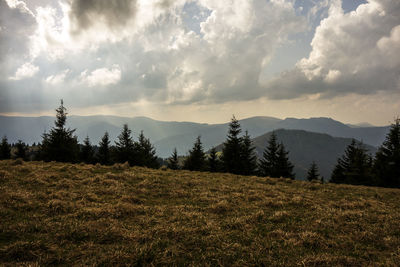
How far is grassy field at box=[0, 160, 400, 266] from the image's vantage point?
17.2 feet

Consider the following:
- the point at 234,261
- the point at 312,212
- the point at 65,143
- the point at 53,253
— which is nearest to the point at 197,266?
the point at 234,261

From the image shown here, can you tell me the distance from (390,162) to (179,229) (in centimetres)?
4133

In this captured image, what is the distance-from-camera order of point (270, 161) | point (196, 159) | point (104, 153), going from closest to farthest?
point (270, 161)
point (196, 159)
point (104, 153)

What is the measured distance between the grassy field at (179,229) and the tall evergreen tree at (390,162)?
27.6 metres

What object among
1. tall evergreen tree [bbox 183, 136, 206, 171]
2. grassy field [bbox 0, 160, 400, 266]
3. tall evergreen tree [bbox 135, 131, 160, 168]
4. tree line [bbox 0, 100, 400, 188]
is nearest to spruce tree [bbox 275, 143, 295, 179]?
tree line [bbox 0, 100, 400, 188]

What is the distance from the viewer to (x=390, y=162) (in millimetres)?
32156

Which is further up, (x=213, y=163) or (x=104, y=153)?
(x=104, y=153)

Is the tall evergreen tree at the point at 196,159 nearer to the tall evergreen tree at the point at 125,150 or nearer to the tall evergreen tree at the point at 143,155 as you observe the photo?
the tall evergreen tree at the point at 143,155

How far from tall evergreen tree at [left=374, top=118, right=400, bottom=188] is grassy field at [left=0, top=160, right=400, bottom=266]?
90.6 feet

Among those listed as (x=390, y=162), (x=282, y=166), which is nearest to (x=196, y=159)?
(x=282, y=166)

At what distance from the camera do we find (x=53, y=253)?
17.1 ft

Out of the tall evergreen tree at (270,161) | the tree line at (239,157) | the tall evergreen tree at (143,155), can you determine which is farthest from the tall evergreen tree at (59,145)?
the tall evergreen tree at (270,161)

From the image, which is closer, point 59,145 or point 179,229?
point 179,229

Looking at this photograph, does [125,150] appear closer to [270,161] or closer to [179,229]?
[270,161]
